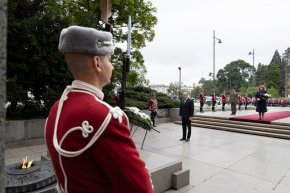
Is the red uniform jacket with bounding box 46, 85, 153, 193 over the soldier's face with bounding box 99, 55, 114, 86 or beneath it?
beneath

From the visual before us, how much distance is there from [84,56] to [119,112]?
400 mm

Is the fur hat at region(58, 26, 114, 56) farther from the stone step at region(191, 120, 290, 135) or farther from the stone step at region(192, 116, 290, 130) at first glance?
the stone step at region(192, 116, 290, 130)

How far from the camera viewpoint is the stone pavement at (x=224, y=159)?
5.08 metres

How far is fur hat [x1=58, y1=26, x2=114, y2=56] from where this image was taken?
4.25 ft

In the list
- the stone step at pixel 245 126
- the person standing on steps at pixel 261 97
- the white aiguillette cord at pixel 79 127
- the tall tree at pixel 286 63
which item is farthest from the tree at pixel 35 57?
the tall tree at pixel 286 63

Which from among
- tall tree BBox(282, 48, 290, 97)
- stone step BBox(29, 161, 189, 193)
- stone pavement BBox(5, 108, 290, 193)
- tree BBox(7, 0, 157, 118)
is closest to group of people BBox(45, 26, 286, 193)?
stone step BBox(29, 161, 189, 193)

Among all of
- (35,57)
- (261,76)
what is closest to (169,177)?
(35,57)

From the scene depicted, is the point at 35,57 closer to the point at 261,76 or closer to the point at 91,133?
the point at 91,133

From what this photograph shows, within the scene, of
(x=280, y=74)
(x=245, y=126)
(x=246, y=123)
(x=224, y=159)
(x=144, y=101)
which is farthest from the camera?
(x=280, y=74)

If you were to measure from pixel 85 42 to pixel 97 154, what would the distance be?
623 mm

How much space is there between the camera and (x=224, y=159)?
7.22m

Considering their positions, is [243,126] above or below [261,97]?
below

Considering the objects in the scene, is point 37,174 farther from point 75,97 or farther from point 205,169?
point 205,169

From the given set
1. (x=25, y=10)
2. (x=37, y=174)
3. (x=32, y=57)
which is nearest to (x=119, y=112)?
(x=37, y=174)
